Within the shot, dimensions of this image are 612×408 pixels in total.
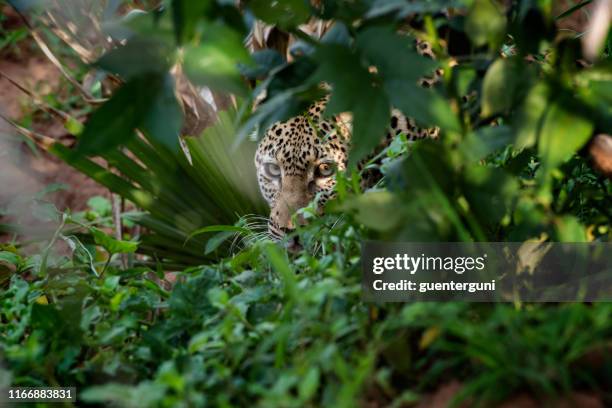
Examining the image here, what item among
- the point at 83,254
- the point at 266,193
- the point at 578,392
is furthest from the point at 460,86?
the point at 266,193

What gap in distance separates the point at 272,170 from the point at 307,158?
0.26 meters

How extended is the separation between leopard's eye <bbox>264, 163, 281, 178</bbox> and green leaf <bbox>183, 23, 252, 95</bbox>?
2400 mm

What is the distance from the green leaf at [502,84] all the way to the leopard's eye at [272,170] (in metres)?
2.23

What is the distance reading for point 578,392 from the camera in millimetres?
1461

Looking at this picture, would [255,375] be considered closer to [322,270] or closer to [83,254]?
[322,270]

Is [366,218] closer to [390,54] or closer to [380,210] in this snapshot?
[380,210]

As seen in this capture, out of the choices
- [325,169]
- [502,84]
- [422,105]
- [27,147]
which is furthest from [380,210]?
[27,147]

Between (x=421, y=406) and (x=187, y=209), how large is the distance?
2435mm

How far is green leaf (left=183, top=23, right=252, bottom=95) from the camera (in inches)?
54.7

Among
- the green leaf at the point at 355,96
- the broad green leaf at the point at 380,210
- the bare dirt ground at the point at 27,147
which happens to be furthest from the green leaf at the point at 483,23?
the bare dirt ground at the point at 27,147

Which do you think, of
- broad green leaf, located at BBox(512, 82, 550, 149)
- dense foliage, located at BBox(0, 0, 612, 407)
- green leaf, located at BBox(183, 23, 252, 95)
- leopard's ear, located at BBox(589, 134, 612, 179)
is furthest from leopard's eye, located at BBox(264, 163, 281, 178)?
green leaf, located at BBox(183, 23, 252, 95)

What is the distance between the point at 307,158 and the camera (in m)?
3.63

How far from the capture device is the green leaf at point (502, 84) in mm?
1608

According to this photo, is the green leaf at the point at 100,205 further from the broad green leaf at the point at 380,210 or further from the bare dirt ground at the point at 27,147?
the broad green leaf at the point at 380,210
